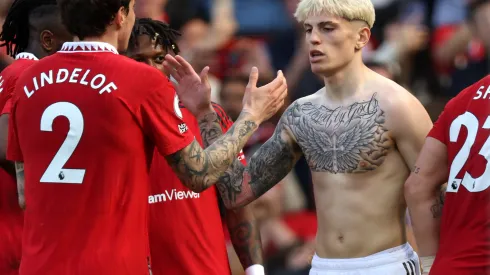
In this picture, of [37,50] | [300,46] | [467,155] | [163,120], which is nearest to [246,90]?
[163,120]

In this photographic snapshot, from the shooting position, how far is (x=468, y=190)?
458 centimetres

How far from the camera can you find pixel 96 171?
4293 mm

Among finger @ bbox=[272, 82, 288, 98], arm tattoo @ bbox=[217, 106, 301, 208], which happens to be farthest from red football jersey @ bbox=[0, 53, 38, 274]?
finger @ bbox=[272, 82, 288, 98]

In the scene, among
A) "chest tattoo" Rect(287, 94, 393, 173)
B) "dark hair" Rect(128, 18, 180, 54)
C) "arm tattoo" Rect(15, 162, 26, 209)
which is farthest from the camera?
"dark hair" Rect(128, 18, 180, 54)

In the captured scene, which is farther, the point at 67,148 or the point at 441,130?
the point at 441,130

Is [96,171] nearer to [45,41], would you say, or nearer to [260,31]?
[45,41]

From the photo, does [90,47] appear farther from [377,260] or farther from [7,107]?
[377,260]

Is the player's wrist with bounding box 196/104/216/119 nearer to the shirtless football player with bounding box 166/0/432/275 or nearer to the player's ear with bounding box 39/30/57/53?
the shirtless football player with bounding box 166/0/432/275

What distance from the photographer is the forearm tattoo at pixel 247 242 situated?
571 cm

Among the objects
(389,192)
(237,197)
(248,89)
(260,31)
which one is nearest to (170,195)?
(237,197)

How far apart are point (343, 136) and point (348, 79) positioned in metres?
0.32

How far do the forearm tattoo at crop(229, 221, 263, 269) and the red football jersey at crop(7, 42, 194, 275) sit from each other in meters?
1.36

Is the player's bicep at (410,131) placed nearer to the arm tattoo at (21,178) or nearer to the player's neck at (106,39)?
the player's neck at (106,39)

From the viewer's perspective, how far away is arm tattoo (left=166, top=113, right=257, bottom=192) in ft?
14.6
